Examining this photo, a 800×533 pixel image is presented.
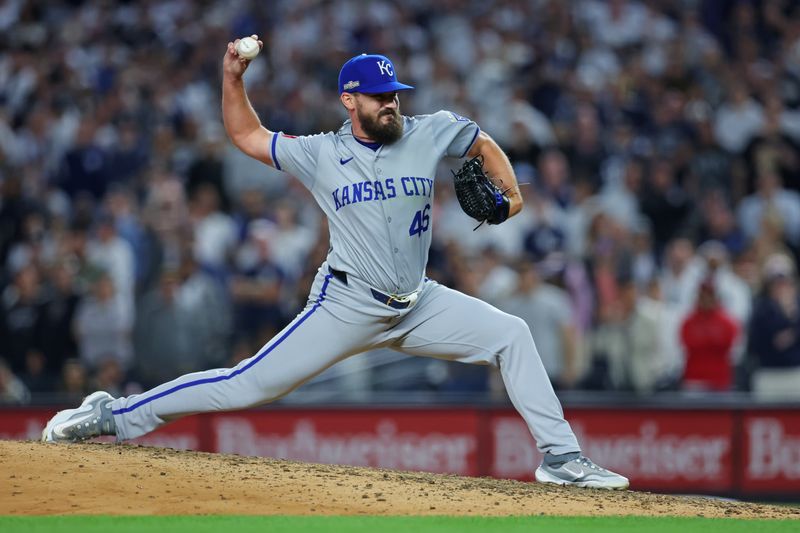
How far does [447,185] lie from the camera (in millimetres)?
13250

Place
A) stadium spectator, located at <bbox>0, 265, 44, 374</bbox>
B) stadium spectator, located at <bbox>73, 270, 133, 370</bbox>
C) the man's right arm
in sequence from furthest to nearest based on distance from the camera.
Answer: stadium spectator, located at <bbox>0, 265, 44, 374</bbox>, stadium spectator, located at <bbox>73, 270, 133, 370</bbox>, the man's right arm

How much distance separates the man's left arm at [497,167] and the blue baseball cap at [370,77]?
1.72ft

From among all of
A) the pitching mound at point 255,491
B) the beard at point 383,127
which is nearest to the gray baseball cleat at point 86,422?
the pitching mound at point 255,491

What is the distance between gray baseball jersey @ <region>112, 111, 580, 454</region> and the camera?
256 inches

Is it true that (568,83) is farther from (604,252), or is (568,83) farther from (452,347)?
(452,347)

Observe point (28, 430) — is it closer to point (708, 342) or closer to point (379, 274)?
point (379, 274)

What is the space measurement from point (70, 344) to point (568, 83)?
251 inches

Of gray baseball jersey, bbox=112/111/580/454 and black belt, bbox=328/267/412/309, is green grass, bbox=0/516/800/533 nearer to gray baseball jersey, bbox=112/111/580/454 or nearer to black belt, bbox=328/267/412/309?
gray baseball jersey, bbox=112/111/580/454

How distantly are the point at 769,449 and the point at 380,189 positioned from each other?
18.5 ft

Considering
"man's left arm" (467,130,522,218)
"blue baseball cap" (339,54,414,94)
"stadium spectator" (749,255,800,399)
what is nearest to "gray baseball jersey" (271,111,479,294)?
"man's left arm" (467,130,522,218)

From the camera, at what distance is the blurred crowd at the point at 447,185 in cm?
1160

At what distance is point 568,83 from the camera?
1492cm

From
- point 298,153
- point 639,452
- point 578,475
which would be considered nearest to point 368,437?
point 639,452

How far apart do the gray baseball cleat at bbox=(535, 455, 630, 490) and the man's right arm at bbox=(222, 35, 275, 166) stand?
2.12m
